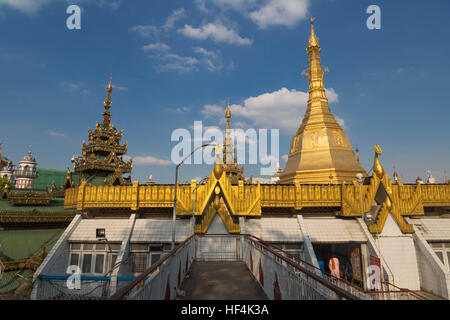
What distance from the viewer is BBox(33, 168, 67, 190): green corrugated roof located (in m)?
68.2

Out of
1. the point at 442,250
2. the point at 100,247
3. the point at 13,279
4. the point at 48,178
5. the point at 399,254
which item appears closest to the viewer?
the point at 13,279

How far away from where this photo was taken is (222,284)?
390 inches

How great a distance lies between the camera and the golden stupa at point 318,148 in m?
29.6

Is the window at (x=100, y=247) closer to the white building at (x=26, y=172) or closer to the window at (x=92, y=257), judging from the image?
the window at (x=92, y=257)

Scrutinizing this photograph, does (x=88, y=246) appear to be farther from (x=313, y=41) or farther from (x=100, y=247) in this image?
(x=313, y=41)

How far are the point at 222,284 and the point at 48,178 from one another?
7982cm

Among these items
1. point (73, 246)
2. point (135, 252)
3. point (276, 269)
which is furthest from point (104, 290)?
point (276, 269)

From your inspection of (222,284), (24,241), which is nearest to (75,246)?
(24,241)

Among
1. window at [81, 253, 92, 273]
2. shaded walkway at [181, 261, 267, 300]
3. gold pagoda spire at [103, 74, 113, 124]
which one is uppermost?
gold pagoda spire at [103, 74, 113, 124]

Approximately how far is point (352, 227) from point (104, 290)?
760 inches

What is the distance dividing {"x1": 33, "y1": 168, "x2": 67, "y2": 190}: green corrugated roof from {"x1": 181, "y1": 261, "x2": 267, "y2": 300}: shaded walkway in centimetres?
7070

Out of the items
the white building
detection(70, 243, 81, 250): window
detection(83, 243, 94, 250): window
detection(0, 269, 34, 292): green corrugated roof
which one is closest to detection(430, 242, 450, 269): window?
detection(83, 243, 94, 250): window

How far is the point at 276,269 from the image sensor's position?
753 centimetres

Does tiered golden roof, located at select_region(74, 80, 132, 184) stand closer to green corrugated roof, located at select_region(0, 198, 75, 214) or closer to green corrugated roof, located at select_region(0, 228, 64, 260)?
green corrugated roof, located at select_region(0, 198, 75, 214)
